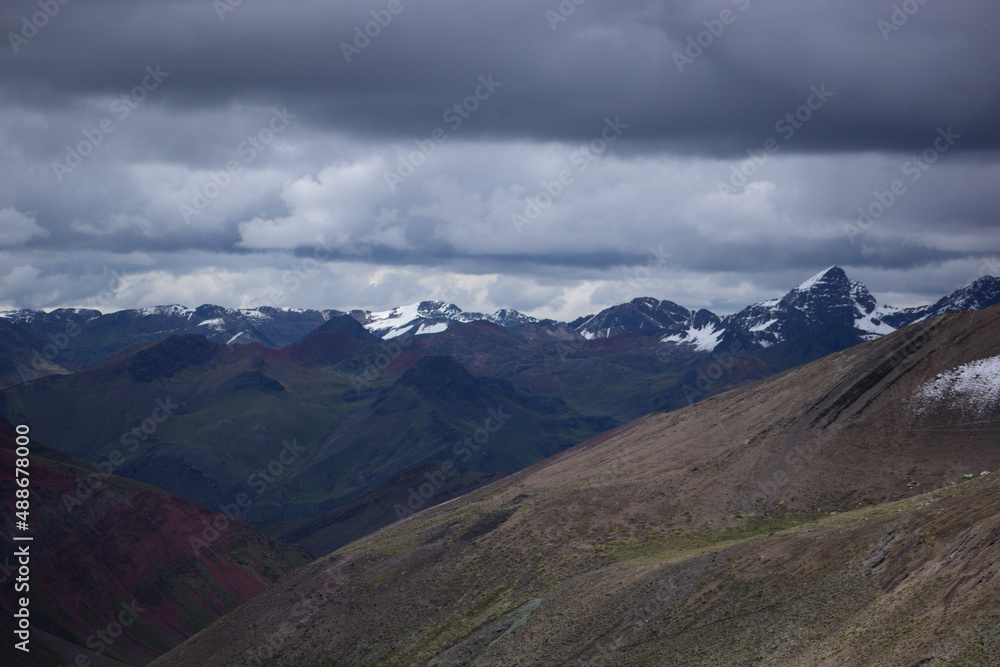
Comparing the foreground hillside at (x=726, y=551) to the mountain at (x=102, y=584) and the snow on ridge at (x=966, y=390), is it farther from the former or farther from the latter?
the mountain at (x=102, y=584)

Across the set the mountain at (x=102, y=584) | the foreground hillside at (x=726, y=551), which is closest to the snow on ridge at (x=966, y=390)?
the foreground hillside at (x=726, y=551)

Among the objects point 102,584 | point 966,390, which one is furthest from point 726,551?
point 102,584

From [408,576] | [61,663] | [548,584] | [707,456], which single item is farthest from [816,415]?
[61,663]

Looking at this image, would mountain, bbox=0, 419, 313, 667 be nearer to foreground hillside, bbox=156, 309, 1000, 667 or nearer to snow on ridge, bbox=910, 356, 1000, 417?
foreground hillside, bbox=156, 309, 1000, 667

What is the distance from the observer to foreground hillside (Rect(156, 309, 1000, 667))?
55844mm

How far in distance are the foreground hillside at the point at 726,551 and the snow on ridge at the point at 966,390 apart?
337mm

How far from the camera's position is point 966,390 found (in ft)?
359

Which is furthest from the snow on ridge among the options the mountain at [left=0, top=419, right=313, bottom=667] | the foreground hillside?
the mountain at [left=0, top=419, right=313, bottom=667]

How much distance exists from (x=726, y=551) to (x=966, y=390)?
51.8 m

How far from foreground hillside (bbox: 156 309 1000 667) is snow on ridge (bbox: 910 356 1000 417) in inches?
13.3

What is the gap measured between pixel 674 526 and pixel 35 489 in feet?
505

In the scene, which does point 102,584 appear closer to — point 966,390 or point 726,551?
point 726,551

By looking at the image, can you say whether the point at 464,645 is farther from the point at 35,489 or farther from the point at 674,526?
the point at 35,489

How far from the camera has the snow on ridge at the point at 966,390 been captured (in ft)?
350
